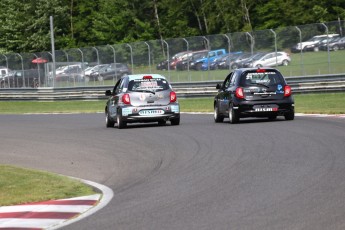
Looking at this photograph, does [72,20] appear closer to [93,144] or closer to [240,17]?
[240,17]

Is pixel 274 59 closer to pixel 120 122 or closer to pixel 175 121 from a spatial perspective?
pixel 175 121

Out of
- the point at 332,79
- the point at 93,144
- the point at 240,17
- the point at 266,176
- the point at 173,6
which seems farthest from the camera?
the point at 173,6

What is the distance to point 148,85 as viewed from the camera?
2639 cm

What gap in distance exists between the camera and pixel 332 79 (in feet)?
127

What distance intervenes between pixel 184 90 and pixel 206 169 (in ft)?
103

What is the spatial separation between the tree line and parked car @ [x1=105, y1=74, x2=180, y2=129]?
5331 centimetres

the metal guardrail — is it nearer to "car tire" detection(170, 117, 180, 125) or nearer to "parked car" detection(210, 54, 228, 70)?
"parked car" detection(210, 54, 228, 70)

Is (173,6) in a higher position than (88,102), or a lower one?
higher

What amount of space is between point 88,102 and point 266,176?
1528 inches

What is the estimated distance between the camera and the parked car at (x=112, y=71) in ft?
168

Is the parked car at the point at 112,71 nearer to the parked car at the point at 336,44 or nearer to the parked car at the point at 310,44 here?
the parked car at the point at 310,44

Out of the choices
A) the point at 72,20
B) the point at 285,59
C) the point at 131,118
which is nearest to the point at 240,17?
the point at 72,20

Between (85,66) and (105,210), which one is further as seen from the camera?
(85,66)

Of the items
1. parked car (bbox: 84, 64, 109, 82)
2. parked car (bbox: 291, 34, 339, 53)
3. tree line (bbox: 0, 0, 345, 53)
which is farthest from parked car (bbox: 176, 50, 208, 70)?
tree line (bbox: 0, 0, 345, 53)
